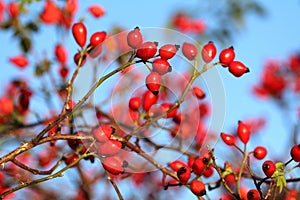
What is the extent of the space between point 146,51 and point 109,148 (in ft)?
0.80

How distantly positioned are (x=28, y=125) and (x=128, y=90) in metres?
1.07

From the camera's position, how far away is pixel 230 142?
5.19ft

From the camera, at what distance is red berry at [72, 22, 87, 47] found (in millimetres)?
1608

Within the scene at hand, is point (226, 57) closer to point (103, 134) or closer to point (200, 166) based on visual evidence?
point (200, 166)

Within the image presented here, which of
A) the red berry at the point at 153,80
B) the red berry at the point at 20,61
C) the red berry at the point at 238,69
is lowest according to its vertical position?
the red berry at the point at 153,80

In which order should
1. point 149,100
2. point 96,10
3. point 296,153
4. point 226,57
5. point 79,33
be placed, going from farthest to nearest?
1. point 96,10
2. point 149,100
3. point 79,33
4. point 226,57
5. point 296,153

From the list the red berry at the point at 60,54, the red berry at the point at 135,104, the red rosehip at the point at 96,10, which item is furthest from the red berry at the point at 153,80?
the red berry at the point at 60,54

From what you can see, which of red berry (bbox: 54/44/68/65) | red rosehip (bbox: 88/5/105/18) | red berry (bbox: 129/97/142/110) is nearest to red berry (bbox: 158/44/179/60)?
red berry (bbox: 129/97/142/110)

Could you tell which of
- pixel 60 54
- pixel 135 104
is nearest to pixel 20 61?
pixel 60 54

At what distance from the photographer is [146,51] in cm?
128

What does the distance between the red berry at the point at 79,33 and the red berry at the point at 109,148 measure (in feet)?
1.35

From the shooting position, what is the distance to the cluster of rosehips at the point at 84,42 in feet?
5.06

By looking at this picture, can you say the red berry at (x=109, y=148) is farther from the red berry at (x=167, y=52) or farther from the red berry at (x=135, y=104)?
the red berry at (x=135, y=104)

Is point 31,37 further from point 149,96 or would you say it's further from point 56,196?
point 149,96
